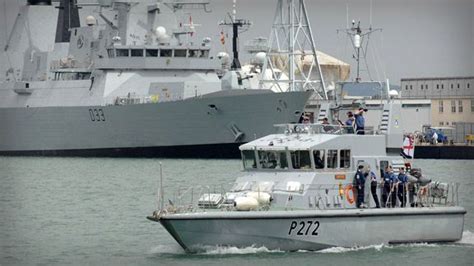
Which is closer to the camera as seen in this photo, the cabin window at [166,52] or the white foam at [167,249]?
the white foam at [167,249]

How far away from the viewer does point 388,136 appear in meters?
27.9

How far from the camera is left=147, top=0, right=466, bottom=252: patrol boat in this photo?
25.5 meters

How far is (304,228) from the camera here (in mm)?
25797

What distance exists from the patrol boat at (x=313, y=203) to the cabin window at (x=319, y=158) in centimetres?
2

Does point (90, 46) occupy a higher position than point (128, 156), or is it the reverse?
point (90, 46)

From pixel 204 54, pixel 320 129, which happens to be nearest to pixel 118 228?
pixel 320 129

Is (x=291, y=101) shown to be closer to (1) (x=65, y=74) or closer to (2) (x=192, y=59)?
(2) (x=192, y=59)

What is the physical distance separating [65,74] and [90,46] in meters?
2.20

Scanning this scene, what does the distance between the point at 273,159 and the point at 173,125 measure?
132 ft

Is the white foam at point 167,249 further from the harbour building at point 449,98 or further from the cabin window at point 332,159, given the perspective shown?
the harbour building at point 449,98

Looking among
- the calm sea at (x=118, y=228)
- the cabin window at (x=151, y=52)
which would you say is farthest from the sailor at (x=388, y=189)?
the cabin window at (x=151, y=52)

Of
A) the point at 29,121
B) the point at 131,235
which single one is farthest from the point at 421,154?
the point at 131,235

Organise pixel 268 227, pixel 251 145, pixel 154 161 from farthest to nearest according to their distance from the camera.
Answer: pixel 154 161, pixel 251 145, pixel 268 227

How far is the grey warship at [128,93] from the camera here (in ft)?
216
